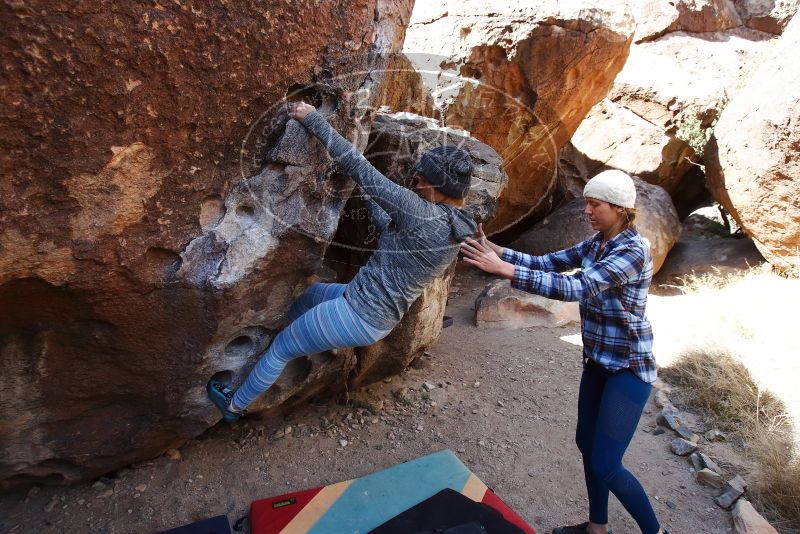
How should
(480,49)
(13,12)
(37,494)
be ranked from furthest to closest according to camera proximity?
(480,49) < (37,494) < (13,12)

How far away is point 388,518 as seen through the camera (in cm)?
240

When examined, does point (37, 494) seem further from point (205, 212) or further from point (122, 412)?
point (205, 212)

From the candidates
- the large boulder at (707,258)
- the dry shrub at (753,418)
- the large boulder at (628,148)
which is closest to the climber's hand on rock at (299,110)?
the dry shrub at (753,418)

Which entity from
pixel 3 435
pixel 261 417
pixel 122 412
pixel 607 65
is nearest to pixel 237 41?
pixel 122 412

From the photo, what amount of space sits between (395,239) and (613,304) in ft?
2.79

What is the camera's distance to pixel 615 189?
6.40 ft

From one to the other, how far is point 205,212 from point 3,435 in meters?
1.23

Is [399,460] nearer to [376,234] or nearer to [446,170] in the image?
[376,234]

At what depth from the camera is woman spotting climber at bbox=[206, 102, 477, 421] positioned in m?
2.05

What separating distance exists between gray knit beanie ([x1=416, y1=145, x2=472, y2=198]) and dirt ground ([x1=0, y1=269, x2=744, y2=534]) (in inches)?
65.0

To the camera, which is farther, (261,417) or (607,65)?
(607,65)

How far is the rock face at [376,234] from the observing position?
3225 millimetres

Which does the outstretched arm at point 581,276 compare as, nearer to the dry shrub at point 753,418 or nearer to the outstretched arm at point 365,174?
Result: the outstretched arm at point 365,174

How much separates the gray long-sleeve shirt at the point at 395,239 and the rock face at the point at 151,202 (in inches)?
11.5
